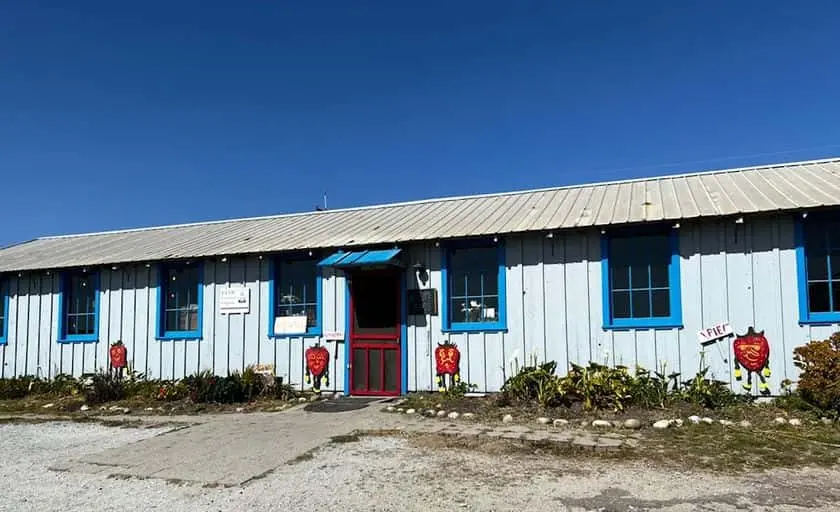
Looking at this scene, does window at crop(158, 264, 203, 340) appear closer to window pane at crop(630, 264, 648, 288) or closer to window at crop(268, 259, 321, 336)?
window at crop(268, 259, 321, 336)

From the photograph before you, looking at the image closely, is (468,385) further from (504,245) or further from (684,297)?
(684,297)

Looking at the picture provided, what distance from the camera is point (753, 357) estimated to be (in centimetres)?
907

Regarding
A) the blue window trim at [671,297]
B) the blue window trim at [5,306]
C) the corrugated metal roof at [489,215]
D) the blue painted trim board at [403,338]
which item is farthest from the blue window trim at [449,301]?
the blue window trim at [5,306]

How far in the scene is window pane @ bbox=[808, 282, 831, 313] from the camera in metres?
9.00

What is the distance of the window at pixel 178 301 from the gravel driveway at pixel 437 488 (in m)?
6.14

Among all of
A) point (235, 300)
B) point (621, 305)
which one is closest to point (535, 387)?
point (621, 305)

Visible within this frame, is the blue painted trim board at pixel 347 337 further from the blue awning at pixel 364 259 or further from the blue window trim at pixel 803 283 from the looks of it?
the blue window trim at pixel 803 283

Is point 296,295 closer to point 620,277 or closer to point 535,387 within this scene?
point 535,387

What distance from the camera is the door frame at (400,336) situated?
36.5 ft

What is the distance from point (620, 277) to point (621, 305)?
0.44 metres

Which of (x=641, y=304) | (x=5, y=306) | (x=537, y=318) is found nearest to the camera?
(x=641, y=304)

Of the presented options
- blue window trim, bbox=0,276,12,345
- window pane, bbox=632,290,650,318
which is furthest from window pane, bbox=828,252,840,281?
blue window trim, bbox=0,276,12,345

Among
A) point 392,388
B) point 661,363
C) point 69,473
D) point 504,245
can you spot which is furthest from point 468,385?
point 69,473

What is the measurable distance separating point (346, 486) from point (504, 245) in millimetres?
5823
